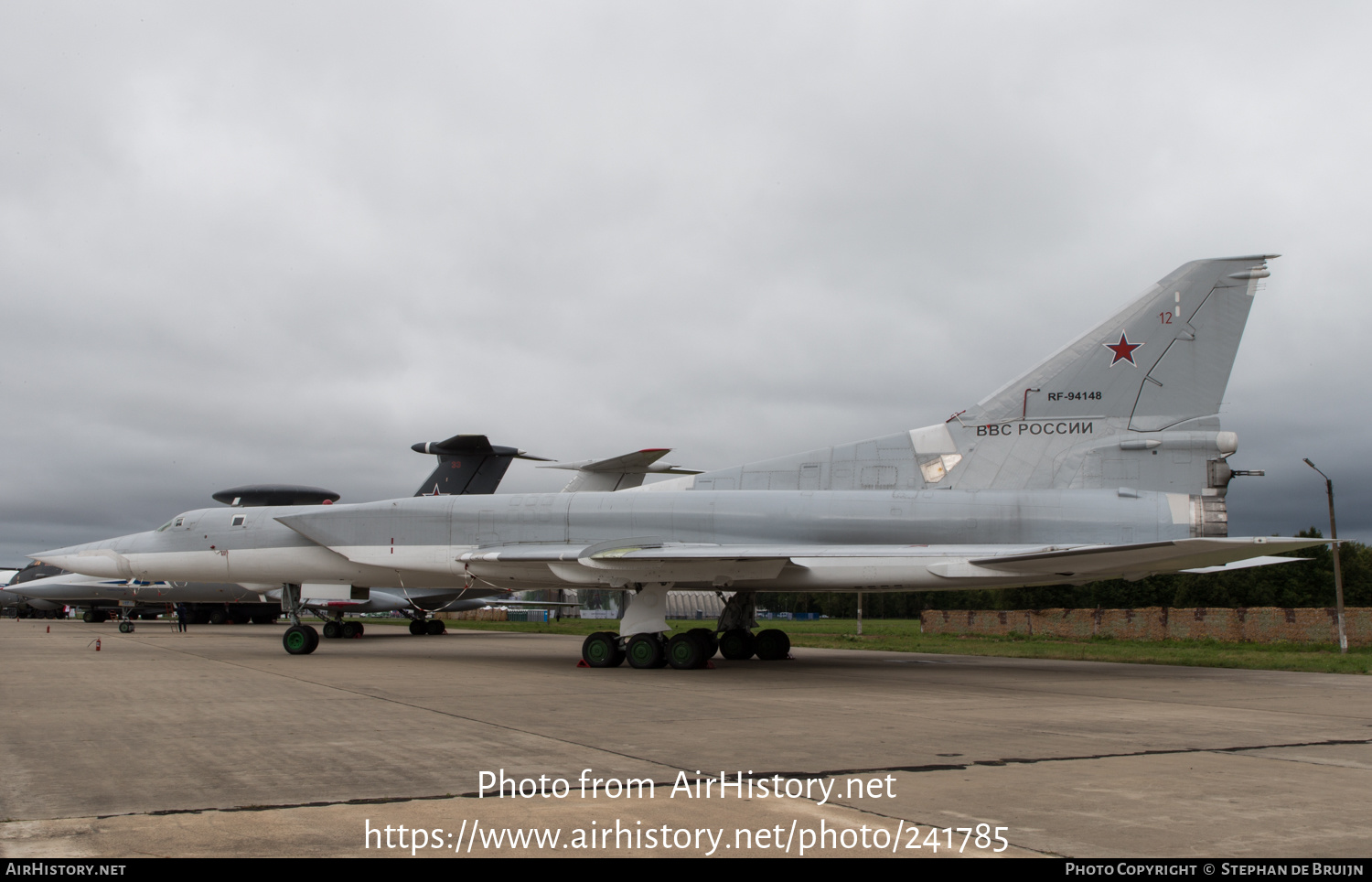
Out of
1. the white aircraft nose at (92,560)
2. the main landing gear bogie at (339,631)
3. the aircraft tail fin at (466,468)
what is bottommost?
the main landing gear bogie at (339,631)

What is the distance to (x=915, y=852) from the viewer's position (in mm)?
4078

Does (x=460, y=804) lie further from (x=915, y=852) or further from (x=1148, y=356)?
(x=1148, y=356)

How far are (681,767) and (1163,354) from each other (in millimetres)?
10909

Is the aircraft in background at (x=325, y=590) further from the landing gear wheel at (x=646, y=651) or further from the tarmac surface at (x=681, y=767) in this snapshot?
the tarmac surface at (x=681, y=767)

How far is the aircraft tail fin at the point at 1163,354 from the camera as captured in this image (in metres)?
13.6

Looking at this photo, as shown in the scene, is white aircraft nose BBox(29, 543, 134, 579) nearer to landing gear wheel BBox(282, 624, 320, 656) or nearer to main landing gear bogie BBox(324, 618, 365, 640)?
landing gear wheel BBox(282, 624, 320, 656)

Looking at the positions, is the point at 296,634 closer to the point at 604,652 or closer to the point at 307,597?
the point at 307,597

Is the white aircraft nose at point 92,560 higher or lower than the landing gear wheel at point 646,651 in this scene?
higher

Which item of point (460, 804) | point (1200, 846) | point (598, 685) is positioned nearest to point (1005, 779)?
point (1200, 846)

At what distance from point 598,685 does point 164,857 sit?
8.40 meters

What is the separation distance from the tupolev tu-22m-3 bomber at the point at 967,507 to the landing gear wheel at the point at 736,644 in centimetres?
230

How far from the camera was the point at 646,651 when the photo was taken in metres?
14.9

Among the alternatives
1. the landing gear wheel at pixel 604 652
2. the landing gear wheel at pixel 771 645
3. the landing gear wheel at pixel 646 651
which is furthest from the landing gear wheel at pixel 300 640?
the landing gear wheel at pixel 771 645

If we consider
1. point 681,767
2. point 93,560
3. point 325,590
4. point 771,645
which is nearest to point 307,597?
point 325,590
